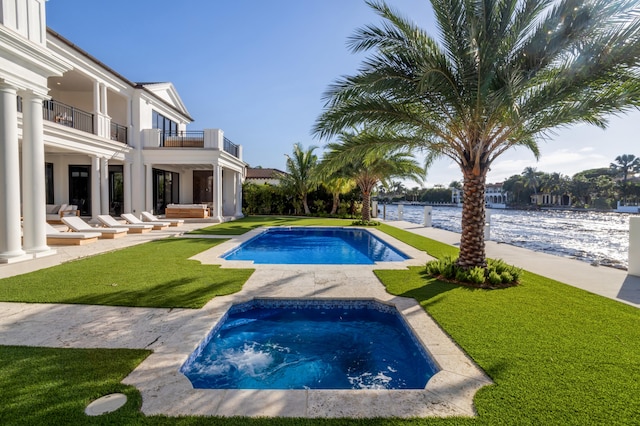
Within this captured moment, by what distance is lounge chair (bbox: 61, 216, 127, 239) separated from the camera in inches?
496

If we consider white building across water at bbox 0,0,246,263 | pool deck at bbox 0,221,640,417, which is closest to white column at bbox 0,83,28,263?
white building across water at bbox 0,0,246,263

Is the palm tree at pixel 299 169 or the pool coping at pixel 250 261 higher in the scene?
the palm tree at pixel 299 169

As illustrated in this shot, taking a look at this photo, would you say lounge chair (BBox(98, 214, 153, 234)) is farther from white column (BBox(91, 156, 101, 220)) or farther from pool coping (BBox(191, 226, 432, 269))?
pool coping (BBox(191, 226, 432, 269))

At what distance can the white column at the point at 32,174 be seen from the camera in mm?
8500

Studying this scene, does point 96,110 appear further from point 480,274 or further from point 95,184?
point 480,274

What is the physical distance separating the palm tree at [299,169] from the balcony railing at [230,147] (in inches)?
186

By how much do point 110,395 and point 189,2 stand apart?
46.4 feet

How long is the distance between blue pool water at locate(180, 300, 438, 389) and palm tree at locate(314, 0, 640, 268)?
354cm

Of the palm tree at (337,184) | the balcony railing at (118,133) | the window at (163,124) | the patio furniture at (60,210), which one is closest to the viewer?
the patio furniture at (60,210)

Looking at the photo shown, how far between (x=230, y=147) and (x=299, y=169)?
619 centimetres

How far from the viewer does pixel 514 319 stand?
4.86 m

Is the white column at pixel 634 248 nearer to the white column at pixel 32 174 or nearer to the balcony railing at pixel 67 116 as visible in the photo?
the white column at pixel 32 174

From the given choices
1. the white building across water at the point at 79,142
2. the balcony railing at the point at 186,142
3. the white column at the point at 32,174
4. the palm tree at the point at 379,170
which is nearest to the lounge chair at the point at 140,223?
the white building across water at the point at 79,142

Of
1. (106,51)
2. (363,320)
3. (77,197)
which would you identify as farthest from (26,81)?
(106,51)
